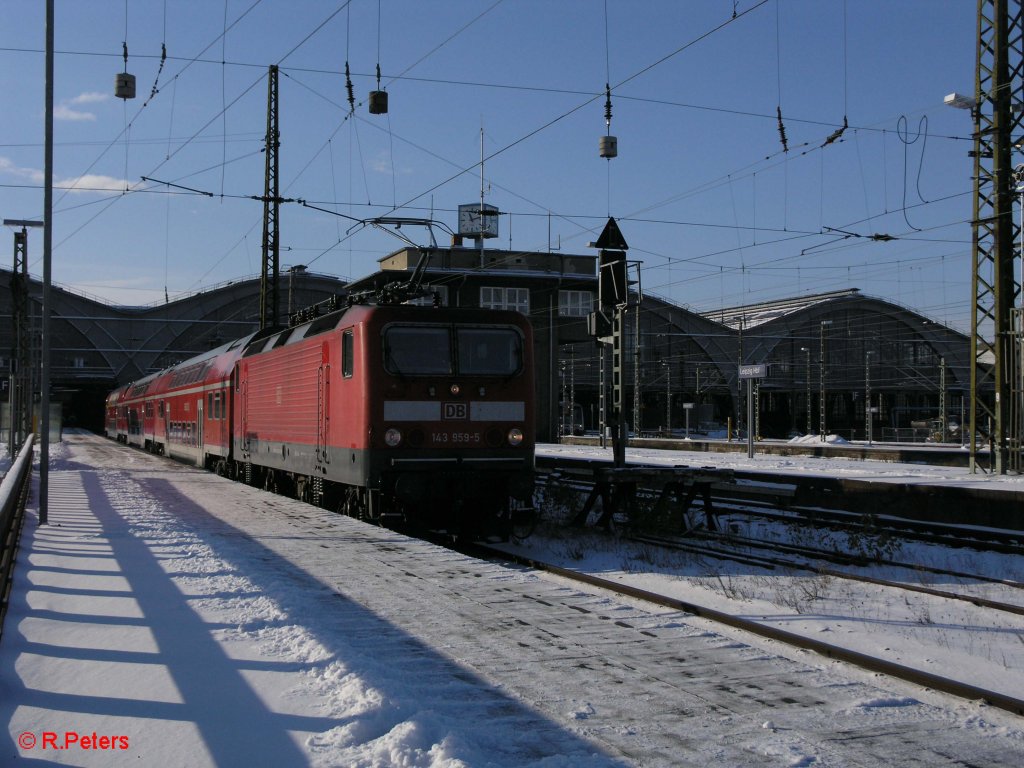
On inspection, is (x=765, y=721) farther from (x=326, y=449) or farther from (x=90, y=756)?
(x=326, y=449)

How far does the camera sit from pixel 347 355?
43.3ft

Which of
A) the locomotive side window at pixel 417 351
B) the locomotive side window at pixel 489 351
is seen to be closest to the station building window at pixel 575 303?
the locomotive side window at pixel 489 351

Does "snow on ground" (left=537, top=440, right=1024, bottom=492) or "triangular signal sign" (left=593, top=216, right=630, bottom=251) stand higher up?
"triangular signal sign" (left=593, top=216, right=630, bottom=251)

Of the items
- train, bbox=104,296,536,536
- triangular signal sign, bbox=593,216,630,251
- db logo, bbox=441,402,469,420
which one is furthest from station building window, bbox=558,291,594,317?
db logo, bbox=441,402,469,420

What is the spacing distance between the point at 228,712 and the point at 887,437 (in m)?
63.6

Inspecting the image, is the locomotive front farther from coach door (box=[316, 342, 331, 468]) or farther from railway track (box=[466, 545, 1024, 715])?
railway track (box=[466, 545, 1024, 715])

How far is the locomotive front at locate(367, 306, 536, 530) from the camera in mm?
12594

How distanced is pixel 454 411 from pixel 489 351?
98cm

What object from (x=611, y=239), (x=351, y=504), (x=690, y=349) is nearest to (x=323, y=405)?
(x=351, y=504)

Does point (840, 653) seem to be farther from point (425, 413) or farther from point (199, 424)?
point (199, 424)

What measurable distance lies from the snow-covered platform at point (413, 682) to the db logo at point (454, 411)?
3114 millimetres

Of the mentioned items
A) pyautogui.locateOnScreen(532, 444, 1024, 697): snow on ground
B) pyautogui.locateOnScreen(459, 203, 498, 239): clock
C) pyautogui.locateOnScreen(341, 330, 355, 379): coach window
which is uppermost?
pyautogui.locateOnScreen(459, 203, 498, 239): clock

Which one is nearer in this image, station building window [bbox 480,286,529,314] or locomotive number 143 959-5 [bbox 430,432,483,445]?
locomotive number 143 959-5 [bbox 430,432,483,445]

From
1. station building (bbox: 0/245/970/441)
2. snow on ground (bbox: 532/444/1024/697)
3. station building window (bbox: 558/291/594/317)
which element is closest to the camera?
snow on ground (bbox: 532/444/1024/697)
